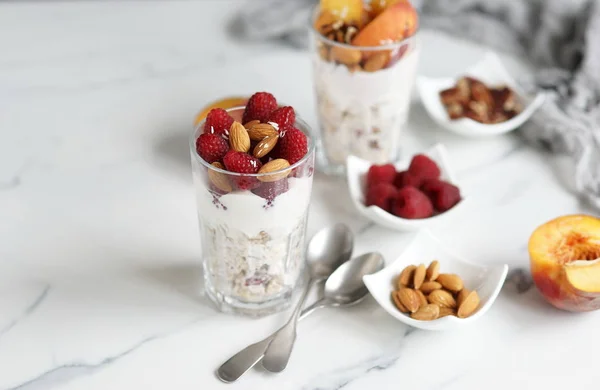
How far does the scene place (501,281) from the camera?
3.05 ft

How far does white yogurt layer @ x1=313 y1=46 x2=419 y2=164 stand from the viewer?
44.4 inches

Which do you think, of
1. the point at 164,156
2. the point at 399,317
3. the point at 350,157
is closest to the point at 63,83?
the point at 164,156

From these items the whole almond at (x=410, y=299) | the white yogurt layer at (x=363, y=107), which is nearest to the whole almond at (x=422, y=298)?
the whole almond at (x=410, y=299)

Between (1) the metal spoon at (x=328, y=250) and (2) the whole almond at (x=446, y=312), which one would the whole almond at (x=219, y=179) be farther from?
(2) the whole almond at (x=446, y=312)

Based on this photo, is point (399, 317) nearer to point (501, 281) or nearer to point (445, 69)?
point (501, 281)

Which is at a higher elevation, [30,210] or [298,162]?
[298,162]

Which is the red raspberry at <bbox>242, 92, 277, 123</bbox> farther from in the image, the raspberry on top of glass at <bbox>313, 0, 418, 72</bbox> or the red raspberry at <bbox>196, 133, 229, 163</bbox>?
the raspberry on top of glass at <bbox>313, 0, 418, 72</bbox>

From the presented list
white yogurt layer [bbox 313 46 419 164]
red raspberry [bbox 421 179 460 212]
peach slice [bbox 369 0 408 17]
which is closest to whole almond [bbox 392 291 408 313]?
red raspberry [bbox 421 179 460 212]

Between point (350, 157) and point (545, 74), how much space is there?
53 centimetres

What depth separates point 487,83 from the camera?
1.43 metres

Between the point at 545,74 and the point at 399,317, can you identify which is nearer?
the point at 399,317

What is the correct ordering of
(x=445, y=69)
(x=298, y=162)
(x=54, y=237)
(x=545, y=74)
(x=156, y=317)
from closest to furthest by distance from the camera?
1. (x=298, y=162)
2. (x=156, y=317)
3. (x=54, y=237)
4. (x=545, y=74)
5. (x=445, y=69)

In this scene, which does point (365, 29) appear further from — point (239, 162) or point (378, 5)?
point (239, 162)

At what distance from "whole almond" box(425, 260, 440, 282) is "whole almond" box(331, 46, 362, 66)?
1.12 ft
